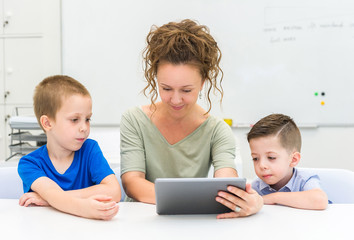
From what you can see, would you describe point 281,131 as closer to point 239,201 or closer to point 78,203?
point 239,201

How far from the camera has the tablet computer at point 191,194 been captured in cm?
87

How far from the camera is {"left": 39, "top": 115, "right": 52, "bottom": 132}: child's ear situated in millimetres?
1224

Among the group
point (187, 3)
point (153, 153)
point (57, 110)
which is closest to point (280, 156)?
point (153, 153)

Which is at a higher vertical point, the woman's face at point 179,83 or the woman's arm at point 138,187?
the woman's face at point 179,83

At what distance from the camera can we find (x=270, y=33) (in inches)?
121

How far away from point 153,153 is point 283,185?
47 cm

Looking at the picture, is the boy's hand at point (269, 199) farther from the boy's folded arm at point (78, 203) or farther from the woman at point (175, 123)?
the boy's folded arm at point (78, 203)

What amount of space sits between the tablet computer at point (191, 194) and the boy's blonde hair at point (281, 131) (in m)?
0.44

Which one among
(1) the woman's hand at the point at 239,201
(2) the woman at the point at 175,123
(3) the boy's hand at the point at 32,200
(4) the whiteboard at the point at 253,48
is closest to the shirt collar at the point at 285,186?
(2) the woman at the point at 175,123

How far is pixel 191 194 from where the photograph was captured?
0.90 m

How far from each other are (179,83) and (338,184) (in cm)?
72

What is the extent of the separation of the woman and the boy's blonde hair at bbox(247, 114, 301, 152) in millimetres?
110

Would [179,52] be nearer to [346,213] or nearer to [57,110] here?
[57,110]

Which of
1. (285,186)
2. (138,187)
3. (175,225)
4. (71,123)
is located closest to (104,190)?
(138,187)
